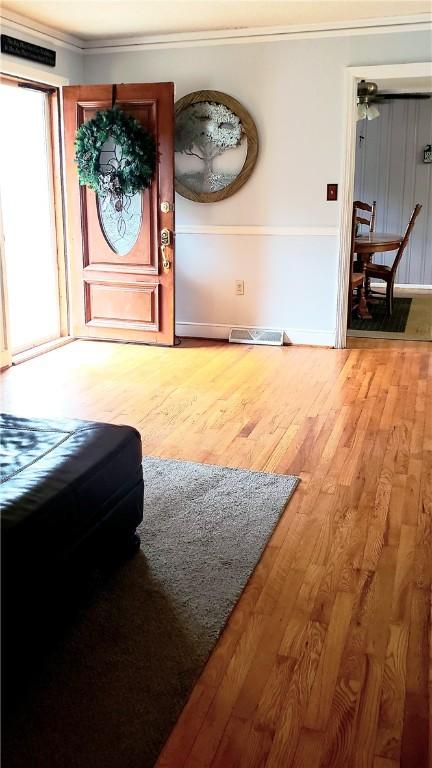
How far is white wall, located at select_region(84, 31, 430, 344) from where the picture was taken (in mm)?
5320

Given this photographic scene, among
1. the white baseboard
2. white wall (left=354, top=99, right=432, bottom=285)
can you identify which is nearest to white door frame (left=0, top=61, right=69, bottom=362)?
the white baseboard

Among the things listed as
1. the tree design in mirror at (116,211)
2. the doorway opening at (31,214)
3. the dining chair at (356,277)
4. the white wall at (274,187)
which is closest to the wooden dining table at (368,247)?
the dining chair at (356,277)

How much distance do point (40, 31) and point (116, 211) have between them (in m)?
1.38

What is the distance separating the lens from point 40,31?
519 cm

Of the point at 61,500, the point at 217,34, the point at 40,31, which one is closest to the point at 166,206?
the point at 217,34

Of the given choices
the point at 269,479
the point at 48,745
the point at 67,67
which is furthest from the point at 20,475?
the point at 67,67

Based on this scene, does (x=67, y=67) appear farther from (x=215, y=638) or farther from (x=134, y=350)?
(x=215, y=638)

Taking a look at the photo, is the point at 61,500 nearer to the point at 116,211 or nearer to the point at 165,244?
the point at 165,244

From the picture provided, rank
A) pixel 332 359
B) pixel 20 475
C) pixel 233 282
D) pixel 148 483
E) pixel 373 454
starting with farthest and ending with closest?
pixel 233 282, pixel 332 359, pixel 373 454, pixel 148 483, pixel 20 475

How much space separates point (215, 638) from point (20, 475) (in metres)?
0.75

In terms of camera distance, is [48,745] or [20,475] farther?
[20,475]

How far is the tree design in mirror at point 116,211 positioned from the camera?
217 inches

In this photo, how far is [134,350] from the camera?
5.64 m

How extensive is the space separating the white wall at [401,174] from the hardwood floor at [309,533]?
3749 millimetres
